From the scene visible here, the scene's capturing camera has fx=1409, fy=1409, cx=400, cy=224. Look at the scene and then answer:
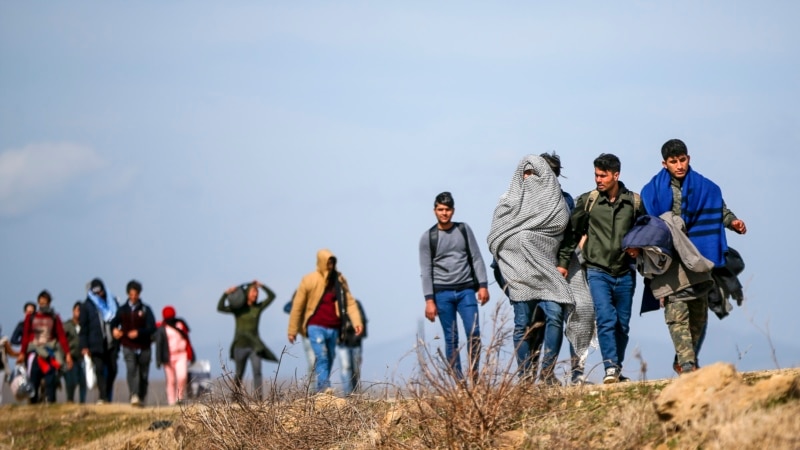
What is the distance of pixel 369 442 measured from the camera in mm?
10219

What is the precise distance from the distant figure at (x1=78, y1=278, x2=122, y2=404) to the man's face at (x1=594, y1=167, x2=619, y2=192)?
10.5 meters

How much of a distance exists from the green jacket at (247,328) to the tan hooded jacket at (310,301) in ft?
8.28

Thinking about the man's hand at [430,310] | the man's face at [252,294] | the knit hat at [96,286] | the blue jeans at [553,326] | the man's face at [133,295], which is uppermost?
the knit hat at [96,286]

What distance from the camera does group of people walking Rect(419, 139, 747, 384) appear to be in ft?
35.0

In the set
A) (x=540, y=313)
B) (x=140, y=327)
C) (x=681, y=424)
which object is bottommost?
(x=681, y=424)

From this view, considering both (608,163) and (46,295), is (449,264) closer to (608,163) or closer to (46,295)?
(608,163)

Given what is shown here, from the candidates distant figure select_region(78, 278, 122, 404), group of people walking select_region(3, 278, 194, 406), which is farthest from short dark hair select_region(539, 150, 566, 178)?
distant figure select_region(78, 278, 122, 404)

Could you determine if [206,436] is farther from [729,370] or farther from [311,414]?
[729,370]

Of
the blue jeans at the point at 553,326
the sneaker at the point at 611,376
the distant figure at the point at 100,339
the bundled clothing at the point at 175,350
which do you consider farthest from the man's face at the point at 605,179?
the distant figure at the point at 100,339

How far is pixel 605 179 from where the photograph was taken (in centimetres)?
1136

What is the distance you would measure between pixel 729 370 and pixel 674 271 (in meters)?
2.22

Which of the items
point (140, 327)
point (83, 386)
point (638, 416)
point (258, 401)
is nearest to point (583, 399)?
point (638, 416)

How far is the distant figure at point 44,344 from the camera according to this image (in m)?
21.4

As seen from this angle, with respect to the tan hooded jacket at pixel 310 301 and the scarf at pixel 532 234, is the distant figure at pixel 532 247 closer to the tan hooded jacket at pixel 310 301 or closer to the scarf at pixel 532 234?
the scarf at pixel 532 234
